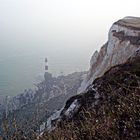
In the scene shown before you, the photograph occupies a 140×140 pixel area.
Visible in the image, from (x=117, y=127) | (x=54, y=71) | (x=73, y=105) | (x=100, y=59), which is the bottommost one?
(x=54, y=71)

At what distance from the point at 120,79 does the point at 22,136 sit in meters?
6.29

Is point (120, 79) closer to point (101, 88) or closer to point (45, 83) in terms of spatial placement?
point (101, 88)

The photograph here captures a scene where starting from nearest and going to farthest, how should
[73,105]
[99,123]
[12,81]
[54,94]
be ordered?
[99,123], [73,105], [54,94], [12,81]

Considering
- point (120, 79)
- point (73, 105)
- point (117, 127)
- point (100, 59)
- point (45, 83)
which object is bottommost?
point (45, 83)

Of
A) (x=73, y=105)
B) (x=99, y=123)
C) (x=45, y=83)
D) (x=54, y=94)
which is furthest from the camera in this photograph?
(x=45, y=83)

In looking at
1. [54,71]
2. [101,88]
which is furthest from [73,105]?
[54,71]

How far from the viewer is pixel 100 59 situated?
32781mm

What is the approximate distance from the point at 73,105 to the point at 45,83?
317ft

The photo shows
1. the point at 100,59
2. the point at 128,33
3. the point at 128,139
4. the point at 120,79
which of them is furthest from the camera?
the point at 100,59

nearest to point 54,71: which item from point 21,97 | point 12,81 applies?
point 12,81

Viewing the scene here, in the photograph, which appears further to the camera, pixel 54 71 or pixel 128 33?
pixel 54 71

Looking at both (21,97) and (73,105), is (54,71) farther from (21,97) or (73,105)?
(73,105)

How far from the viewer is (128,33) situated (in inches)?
1085

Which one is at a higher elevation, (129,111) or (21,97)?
(129,111)
